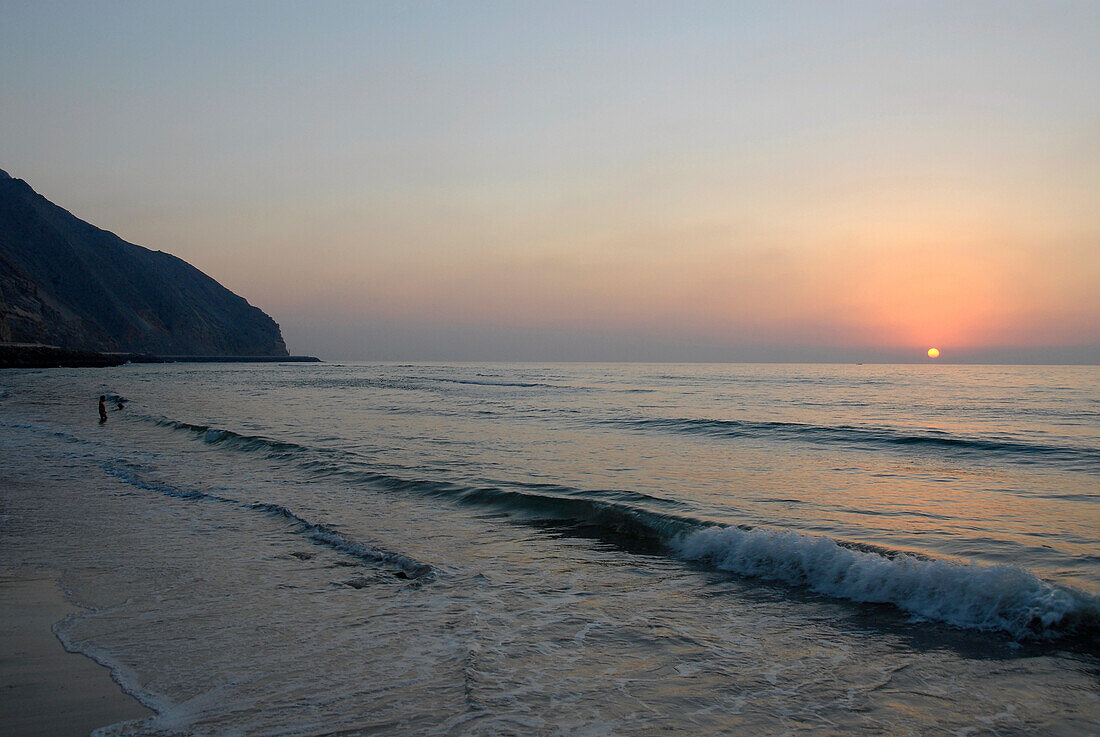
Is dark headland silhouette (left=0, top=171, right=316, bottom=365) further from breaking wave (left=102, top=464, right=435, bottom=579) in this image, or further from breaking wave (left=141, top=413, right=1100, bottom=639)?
breaking wave (left=141, top=413, right=1100, bottom=639)

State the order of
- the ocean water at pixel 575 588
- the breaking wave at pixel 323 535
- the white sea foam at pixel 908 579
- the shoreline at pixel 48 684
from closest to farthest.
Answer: the shoreline at pixel 48 684
the ocean water at pixel 575 588
the white sea foam at pixel 908 579
the breaking wave at pixel 323 535

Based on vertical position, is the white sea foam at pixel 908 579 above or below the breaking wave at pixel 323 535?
above

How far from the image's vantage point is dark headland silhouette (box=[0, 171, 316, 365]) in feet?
362

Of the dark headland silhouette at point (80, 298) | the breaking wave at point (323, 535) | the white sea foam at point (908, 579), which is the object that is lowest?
the breaking wave at point (323, 535)

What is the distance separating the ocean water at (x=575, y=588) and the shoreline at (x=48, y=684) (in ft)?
0.59

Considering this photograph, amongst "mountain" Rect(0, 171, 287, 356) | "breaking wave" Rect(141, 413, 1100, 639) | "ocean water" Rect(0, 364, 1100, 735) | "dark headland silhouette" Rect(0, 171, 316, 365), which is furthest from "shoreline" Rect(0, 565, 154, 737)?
"mountain" Rect(0, 171, 287, 356)

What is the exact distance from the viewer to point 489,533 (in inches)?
451

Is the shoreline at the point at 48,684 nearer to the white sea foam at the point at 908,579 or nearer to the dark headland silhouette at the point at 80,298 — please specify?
the white sea foam at the point at 908,579

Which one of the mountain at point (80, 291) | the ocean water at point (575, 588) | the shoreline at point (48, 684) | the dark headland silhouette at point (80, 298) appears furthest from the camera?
the mountain at point (80, 291)

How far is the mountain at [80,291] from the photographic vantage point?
114688mm

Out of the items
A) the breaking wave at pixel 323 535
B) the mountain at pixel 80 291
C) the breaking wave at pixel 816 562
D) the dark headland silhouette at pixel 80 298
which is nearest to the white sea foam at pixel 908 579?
the breaking wave at pixel 816 562

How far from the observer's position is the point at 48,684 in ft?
17.4

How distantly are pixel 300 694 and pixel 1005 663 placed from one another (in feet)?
20.7

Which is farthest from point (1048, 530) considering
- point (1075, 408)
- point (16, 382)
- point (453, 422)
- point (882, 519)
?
point (16, 382)
